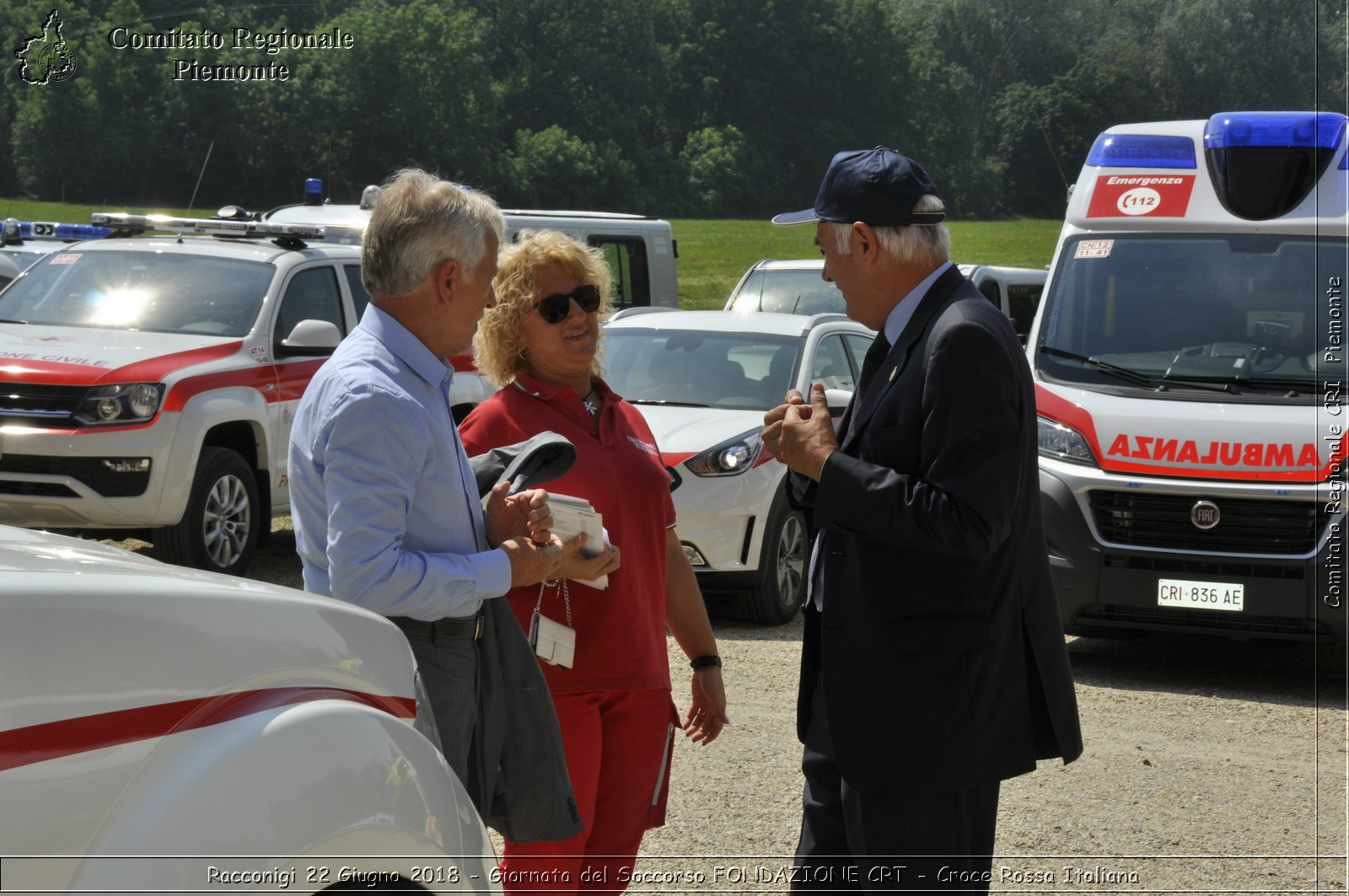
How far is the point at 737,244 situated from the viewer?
49250 millimetres

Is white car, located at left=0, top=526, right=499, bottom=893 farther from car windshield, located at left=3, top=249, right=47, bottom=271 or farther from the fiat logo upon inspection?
car windshield, located at left=3, top=249, right=47, bottom=271

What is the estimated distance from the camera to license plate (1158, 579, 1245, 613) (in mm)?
7051

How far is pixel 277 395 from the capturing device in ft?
30.5

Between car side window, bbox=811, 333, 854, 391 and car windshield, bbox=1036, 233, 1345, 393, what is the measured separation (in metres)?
1.77

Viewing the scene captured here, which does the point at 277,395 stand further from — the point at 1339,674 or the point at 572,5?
the point at 572,5

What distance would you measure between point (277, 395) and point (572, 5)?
65504 mm

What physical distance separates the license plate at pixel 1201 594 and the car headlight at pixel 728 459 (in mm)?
2281

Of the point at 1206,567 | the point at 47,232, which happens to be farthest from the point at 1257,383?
the point at 47,232

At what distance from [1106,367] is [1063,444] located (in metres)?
0.52

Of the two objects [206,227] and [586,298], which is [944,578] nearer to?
[586,298]

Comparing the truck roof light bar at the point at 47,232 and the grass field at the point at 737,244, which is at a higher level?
the truck roof light bar at the point at 47,232

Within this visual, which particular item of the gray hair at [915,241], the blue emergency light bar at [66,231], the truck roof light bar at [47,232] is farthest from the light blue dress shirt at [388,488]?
the blue emergency light bar at [66,231]

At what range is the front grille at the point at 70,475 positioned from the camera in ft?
27.3

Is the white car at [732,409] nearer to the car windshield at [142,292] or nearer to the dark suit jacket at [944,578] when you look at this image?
the car windshield at [142,292]
